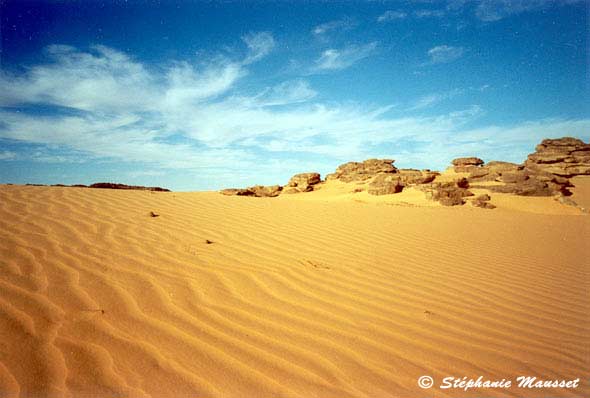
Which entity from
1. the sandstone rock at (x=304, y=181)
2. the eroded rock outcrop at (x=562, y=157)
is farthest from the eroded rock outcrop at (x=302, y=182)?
the eroded rock outcrop at (x=562, y=157)

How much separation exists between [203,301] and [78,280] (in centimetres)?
123

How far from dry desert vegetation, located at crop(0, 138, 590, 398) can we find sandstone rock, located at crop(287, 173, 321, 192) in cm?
1736

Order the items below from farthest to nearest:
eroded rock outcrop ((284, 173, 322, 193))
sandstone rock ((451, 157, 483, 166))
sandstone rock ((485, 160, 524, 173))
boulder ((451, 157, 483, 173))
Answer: eroded rock outcrop ((284, 173, 322, 193)), sandstone rock ((451, 157, 483, 166)), boulder ((451, 157, 483, 173)), sandstone rock ((485, 160, 524, 173))

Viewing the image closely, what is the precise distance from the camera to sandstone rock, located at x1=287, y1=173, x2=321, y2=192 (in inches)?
917

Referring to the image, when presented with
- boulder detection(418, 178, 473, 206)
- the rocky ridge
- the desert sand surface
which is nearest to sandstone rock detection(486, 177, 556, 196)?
the rocky ridge

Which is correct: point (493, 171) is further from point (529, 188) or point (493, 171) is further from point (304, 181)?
point (304, 181)

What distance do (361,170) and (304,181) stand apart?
16.4ft

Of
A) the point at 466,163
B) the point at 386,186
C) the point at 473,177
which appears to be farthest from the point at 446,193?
the point at 466,163

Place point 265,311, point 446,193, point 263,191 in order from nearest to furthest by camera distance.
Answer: point 265,311 < point 446,193 < point 263,191

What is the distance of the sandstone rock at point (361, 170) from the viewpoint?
23.8 m

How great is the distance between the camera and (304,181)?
2420 centimetres

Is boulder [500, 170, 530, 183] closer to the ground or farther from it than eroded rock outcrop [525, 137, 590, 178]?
closer to the ground

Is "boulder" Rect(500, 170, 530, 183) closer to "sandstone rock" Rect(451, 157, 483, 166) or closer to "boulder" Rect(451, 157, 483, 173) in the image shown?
"boulder" Rect(451, 157, 483, 173)

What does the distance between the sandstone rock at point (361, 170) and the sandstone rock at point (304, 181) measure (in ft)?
6.02
